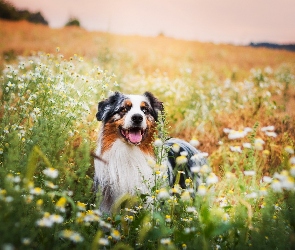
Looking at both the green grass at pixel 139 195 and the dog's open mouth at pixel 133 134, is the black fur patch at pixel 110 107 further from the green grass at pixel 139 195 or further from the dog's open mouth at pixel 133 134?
the dog's open mouth at pixel 133 134

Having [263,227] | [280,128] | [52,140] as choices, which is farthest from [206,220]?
[280,128]

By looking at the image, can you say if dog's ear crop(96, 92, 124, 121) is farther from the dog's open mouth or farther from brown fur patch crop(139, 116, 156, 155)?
brown fur patch crop(139, 116, 156, 155)

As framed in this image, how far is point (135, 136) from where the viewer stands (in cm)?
370

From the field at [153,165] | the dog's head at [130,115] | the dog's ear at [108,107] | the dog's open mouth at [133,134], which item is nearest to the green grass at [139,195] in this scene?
the field at [153,165]

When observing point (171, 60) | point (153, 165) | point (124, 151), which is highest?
point (171, 60)

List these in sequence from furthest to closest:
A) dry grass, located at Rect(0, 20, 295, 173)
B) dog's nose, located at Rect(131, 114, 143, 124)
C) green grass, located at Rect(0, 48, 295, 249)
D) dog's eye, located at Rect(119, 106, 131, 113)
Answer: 1. dry grass, located at Rect(0, 20, 295, 173)
2. dog's eye, located at Rect(119, 106, 131, 113)
3. dog's nose, located at Rect(131, 114, 143, 124)
4. green grass, located at Rect(0, 48, 295, 249)

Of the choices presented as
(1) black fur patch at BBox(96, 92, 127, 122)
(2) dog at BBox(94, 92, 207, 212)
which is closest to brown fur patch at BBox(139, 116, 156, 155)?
(2) dog at BBox(94, 92, 207, 212)

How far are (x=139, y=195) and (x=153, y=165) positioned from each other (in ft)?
1.68

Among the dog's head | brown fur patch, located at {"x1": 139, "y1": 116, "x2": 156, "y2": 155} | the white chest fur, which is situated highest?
A: the dog's head

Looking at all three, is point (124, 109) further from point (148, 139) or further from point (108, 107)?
point (148, 139)

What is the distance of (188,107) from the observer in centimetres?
680

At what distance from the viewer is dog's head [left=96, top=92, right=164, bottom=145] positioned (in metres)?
3.58

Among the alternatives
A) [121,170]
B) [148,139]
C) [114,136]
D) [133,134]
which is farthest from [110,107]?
[121,170]

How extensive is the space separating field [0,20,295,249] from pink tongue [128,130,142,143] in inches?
16.6
